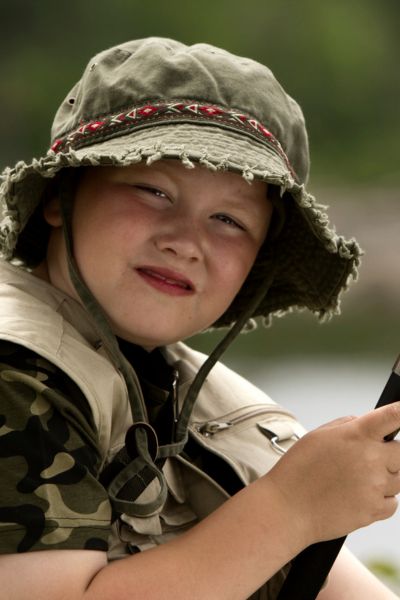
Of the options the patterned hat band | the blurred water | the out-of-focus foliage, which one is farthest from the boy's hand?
the out-of-focus foliage

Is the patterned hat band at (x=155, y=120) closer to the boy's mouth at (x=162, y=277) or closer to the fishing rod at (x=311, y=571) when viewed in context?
the boy's mouth at (x=162, y=277)

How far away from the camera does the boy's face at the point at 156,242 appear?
1178mm

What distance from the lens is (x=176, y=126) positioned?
117 centimetres

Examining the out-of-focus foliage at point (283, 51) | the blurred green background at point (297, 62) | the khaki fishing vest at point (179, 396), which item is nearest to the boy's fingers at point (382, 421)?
the khaki fishing vest at point (179, 396)

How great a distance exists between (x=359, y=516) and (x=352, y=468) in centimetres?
5

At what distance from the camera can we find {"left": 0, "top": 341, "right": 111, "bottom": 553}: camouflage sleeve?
981mm

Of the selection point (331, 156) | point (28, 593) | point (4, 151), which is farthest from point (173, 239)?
point (331, 156)

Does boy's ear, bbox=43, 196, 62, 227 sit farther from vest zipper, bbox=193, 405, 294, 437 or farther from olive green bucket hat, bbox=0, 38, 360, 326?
vest zipper, bbox=193, 405, 294, 437

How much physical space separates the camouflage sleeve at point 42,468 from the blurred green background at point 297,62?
3.62 m

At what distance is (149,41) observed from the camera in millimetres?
1267

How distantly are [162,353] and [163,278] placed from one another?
184 millimetres

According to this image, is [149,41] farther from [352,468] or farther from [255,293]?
[352,468]

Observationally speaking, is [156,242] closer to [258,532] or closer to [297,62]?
[258,532]

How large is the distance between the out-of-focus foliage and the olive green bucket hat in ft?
13.6
